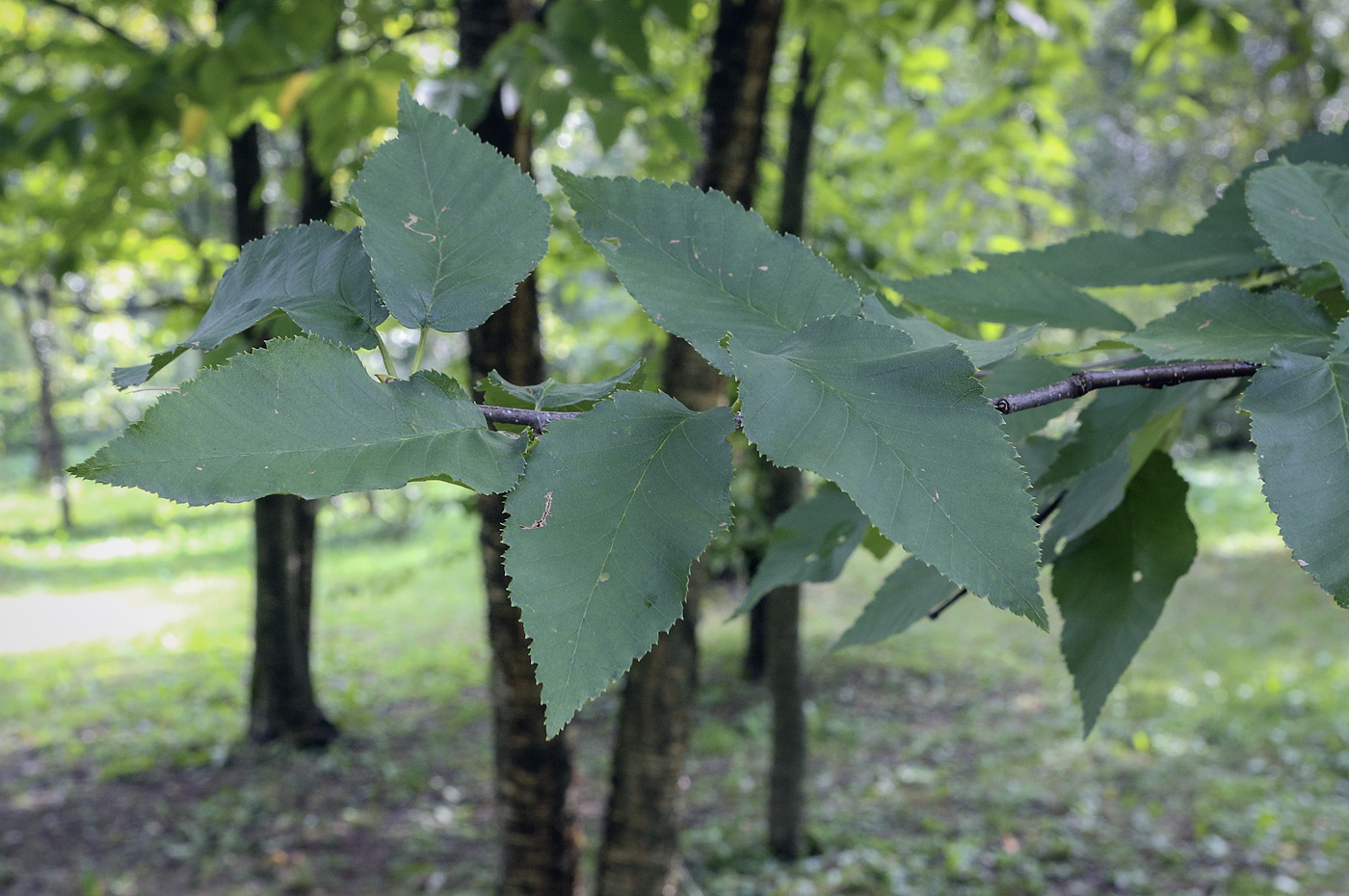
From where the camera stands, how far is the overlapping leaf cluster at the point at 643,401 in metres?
0.46

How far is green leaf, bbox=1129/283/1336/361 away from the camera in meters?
0.57

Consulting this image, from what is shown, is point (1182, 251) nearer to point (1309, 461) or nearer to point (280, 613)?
point (1309, 461)

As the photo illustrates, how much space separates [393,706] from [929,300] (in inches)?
327

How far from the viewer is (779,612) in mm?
4898

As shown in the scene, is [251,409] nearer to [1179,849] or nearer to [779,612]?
[779,612]

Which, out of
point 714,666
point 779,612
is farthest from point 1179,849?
point 714,666

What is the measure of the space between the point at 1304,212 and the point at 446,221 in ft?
1.99

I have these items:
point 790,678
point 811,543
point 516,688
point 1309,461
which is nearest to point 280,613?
point 790,678

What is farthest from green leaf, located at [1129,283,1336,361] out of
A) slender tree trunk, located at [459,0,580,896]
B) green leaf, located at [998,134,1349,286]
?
slender tree trunk, located at [459,0,580,896]

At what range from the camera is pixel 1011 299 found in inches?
31.4

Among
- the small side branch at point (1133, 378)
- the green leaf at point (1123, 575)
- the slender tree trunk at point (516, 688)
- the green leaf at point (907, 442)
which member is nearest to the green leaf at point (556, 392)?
the green leaf at point (907, 442)

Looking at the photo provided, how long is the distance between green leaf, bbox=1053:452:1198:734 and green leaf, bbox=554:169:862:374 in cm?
42

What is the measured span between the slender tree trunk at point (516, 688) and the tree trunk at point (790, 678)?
2122mm

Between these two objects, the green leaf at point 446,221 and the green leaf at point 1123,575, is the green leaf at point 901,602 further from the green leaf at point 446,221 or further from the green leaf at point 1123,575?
the green leaf at point 446,221
